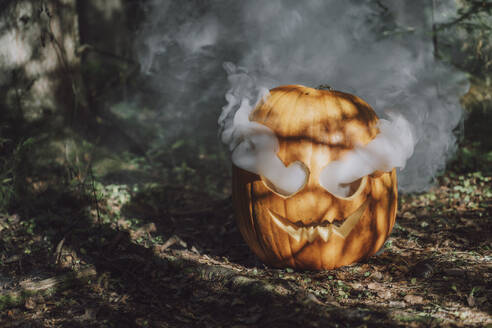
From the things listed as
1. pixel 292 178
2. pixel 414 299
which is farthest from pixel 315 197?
pixel 414 299

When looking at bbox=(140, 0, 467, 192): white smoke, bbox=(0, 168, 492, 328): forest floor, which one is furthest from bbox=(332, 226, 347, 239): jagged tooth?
bbox=(140, 0, 467, 192): white smoke

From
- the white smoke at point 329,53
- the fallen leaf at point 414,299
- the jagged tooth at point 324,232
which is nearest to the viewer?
the fallen leaf at point 414,299

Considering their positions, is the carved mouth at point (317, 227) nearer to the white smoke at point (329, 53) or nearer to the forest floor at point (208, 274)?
the forest floor at point (208, 274)

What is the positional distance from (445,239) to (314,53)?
2.36 meters

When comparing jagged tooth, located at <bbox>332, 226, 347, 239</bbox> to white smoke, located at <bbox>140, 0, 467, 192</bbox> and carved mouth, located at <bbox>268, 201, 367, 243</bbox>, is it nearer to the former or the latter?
carved mouth, located at <bbox>268, 201, 367, 243</bbox>

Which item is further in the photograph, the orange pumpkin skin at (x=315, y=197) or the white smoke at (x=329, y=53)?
the white smoke at (x=329, y=53)

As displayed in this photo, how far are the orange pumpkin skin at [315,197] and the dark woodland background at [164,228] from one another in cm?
23

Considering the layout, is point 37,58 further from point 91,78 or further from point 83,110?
point 91,78

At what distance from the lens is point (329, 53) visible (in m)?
4.96

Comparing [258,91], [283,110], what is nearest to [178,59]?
[258,91]

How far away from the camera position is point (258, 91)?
12.0 ft

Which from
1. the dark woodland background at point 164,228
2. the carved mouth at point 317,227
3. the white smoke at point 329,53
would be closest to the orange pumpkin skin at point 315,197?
the carved mouth at point 317,227

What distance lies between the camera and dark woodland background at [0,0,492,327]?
2951mm

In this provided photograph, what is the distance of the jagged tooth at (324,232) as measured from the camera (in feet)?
10.6
